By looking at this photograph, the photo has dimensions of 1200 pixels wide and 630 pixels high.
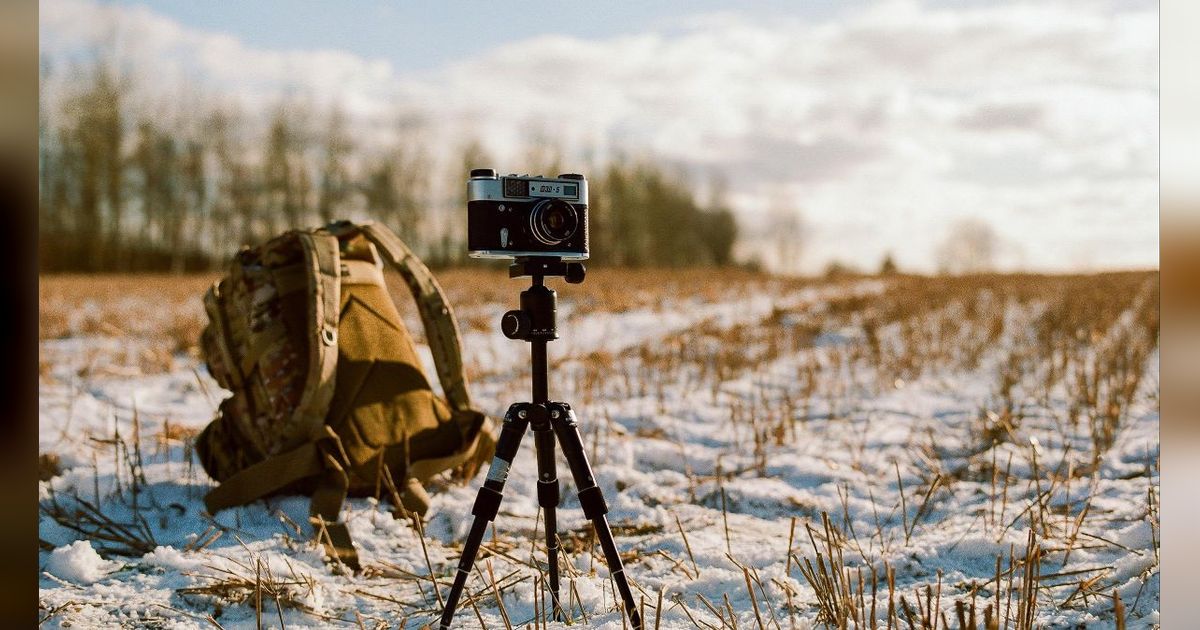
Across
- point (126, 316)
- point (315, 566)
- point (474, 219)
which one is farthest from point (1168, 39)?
point (126, 316)

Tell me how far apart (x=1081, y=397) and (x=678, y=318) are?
6258 millimetres

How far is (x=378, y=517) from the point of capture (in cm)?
330

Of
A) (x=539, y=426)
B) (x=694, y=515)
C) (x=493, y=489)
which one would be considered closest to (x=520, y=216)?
(x=539, y=426)

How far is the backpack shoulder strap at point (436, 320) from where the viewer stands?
3.70 meters

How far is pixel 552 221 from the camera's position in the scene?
225cm

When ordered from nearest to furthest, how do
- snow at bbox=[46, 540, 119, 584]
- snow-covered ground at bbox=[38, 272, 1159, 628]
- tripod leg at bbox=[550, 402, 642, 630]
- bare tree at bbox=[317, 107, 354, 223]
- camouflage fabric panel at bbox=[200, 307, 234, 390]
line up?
tripod leg at bbox=[550, 402, 642, 630], snow-covered ground at bbox=[38, 272, 1159, 628], snow at bbox=[46, 540, 119, 584], camouflage fabric panel at bbox=[200, 307, 234, 390], bare tree at bbox=[317, 107, 354, 223]

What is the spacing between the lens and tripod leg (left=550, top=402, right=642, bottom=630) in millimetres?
2162

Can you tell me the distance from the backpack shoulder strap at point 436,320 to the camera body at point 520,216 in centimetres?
151

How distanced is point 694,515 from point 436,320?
52.5 inches

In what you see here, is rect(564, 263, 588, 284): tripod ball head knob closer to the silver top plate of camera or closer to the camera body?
the camera body

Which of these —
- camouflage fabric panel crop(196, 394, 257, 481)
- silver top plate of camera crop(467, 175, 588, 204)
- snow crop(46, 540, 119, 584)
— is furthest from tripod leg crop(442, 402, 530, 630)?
camouflage fabric panel crop(196, 394, 257, 481)

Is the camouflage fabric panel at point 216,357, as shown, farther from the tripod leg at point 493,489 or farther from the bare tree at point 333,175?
the bare tree at point 333,175

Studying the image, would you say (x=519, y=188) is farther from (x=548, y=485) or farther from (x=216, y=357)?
(x=216, y=357)

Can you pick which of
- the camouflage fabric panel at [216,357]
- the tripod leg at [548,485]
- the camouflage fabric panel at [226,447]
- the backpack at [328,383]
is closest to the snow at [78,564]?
the backpack at [328,383]
